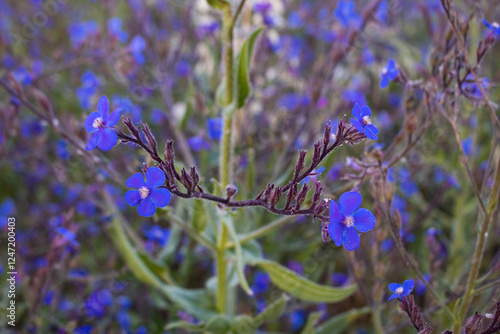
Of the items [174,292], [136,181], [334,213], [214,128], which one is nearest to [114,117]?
[136,181]

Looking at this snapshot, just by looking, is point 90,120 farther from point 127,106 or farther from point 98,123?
point 127,106

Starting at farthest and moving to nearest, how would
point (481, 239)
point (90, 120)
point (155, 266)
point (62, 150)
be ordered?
point (62, 150), point (155, 266), point (481, 239), point (90, 120)

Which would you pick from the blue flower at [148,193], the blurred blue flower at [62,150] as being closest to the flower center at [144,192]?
the blue flower at [148,193]

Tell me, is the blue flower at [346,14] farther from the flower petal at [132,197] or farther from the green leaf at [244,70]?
the flower petal at [132,197]

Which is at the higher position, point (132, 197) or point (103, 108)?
point (103, 108)

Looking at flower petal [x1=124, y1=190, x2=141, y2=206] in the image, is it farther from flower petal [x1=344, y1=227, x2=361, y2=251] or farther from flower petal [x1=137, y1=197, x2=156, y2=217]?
flower petal [x1=344, y1=227, x2=361, y2=251]

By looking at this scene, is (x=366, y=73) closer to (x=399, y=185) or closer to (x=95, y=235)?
(x=399, y=185)
